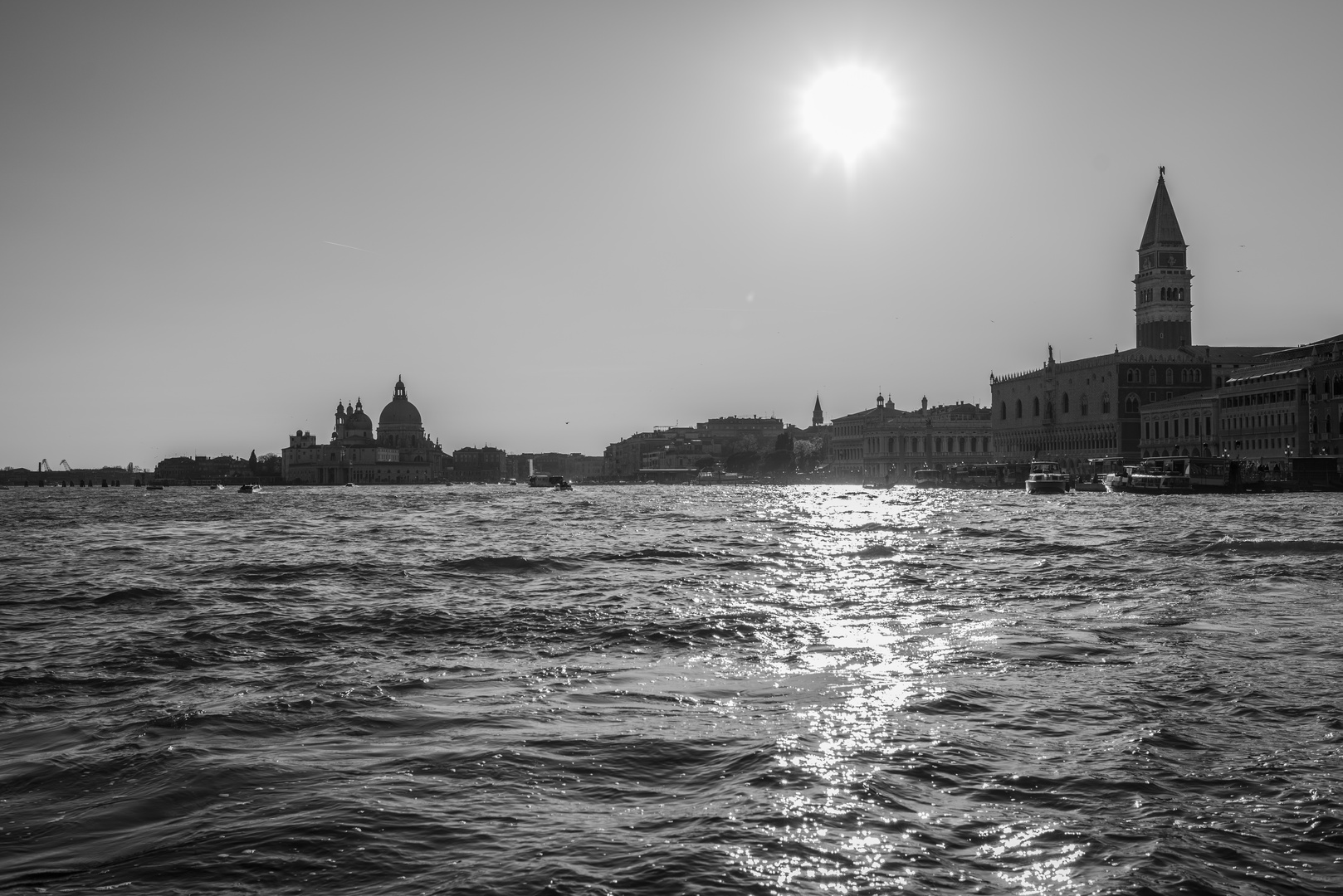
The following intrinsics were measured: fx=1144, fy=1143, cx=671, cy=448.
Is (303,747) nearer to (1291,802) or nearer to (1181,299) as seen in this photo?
(1291,802)

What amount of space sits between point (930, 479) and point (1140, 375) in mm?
22422

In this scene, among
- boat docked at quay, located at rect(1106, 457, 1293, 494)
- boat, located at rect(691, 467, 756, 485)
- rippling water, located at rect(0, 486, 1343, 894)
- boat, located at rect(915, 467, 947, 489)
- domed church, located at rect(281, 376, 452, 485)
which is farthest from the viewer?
domed church, located at rect(281, 376, 452, 485)

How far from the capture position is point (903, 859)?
5.36 metres

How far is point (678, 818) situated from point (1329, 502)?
49.1 meters

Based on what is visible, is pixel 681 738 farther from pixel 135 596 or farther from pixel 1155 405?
pixel 1155 405

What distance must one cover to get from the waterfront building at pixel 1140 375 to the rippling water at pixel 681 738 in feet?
277

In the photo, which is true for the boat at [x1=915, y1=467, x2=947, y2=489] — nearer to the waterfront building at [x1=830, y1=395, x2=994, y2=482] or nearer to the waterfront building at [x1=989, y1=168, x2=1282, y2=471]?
the waterfront building at [x1=989, y1=168, x2=1282, y2=471]

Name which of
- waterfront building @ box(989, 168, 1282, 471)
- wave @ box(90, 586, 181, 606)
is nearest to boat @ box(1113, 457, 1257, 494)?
waterfront building @ box(989, 168, 1282, 471)

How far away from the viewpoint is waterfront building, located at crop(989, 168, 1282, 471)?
320 feet

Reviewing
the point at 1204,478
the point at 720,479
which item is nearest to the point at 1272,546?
the point at 1204,478

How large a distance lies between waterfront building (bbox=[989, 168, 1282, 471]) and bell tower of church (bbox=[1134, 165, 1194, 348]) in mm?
75

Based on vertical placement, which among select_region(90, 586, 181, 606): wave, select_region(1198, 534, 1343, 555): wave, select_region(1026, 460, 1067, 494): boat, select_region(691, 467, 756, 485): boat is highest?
select_region(691, 467, 756, 485): boat

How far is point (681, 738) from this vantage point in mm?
7633

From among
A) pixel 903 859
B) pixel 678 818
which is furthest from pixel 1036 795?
pixel 678 818
